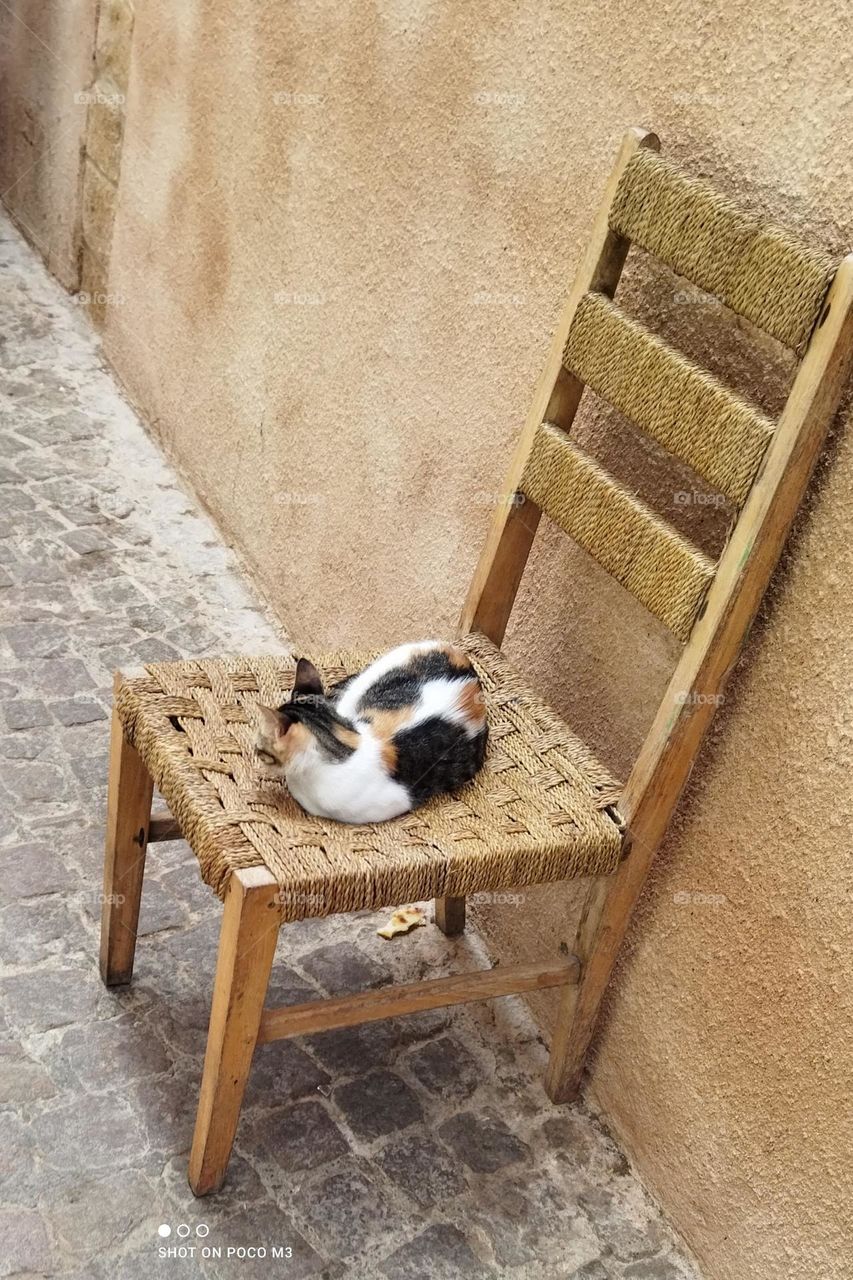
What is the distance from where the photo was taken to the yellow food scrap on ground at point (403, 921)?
7.98 ft

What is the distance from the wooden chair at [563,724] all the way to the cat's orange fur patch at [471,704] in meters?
0.08

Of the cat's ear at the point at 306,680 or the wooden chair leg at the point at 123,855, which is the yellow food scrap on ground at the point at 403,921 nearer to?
the wooden chair leg at the point at 123,855

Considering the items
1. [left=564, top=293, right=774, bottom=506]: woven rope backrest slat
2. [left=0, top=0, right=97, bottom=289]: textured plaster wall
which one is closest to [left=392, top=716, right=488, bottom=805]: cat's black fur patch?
[left=564, top=293, right=774, bottom=506]: woven rope backrest slat

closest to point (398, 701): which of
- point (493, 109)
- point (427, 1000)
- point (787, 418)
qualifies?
point (427, 1000)

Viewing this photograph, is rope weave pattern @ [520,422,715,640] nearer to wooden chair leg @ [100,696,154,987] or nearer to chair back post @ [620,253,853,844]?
chair back post @ [620,253,853,844]

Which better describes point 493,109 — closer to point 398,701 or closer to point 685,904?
point 398,701

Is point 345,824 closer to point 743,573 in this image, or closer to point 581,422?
point 743,573

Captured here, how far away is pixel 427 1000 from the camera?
76.6 inches

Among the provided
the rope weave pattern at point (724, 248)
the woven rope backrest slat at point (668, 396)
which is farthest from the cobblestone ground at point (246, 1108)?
the rope weave pattern at point (724, 248)

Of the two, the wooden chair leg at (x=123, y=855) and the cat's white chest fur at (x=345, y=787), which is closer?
the cat's white chest fur at (x=345, y=787)

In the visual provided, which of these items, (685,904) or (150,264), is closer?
(685,904)

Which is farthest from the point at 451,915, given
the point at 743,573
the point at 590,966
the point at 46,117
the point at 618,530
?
the point at 46,117

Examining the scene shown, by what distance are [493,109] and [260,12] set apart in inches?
42.0

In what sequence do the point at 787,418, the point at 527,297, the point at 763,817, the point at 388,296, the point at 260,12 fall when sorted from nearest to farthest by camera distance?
the point at 787,418, the point at 763,817, the point at 527,297, the point at 388,296, the point at 260,12
